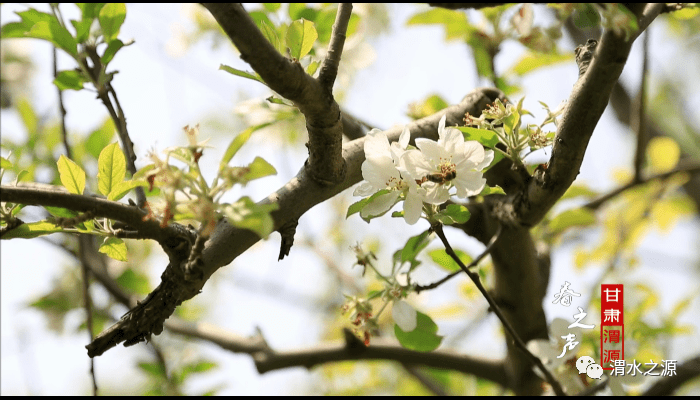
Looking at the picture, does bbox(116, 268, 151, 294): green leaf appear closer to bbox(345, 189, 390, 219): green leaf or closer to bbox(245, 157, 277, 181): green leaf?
bbox(345, 189, 390, 219): green leaf

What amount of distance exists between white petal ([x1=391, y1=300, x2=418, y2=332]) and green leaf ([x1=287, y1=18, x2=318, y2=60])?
439 millimetres

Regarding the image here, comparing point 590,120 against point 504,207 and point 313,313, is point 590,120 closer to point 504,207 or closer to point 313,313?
point 504,207

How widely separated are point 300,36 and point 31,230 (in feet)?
1.45

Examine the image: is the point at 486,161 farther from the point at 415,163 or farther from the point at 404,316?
the point at 404,316

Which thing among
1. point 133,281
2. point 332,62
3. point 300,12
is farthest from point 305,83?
point 133,281

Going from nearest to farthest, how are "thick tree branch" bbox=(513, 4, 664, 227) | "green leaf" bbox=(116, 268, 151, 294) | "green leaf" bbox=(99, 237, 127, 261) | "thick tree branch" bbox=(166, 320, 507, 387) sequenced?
"thick tree branch" bbox=(513, 4, 664, 227) < "green leaf" bbox=(99, 237, 127, 261) < "thick tree branch" bbox=(166, 320, 507, 387) < "green leaf" bbox=(116, 268, 151, 294)

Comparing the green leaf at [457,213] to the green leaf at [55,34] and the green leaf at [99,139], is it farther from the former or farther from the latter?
the green leaf at [99,139]

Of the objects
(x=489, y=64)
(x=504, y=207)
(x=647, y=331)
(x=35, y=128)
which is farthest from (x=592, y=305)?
(x=35, y=128)

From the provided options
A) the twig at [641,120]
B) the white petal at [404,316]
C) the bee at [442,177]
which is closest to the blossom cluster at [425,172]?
the bee at [442,177]

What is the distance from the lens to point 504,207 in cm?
97

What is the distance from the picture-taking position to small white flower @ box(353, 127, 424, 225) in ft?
2.30

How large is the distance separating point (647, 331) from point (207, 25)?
145 cm

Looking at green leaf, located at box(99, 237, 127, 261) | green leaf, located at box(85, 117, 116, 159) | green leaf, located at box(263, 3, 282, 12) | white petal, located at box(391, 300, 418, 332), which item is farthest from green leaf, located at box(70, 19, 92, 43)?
white petal, located at box(391, 300, 418, 332)

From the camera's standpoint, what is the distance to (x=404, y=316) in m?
0.88
